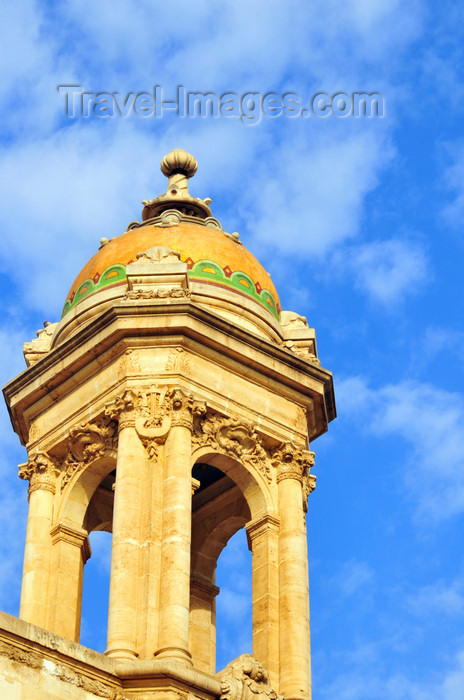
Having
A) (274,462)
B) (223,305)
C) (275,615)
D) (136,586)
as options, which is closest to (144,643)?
(136,586)

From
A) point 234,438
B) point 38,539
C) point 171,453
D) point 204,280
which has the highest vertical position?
point 204,280

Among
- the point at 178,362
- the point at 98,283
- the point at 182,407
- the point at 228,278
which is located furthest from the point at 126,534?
the point at 228,278

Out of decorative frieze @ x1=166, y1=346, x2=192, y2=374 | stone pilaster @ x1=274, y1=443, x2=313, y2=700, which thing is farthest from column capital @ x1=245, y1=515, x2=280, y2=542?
decorative frieze @ x1=166, y1=346, x2=192, y2=374

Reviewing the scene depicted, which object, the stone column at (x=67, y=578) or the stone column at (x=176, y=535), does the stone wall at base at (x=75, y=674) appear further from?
the stone column at (x=67, y=578)

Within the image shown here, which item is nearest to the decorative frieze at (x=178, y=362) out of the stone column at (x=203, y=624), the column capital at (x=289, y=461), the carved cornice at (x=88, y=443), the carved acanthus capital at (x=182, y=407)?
the carved acanthus capital at (x=182, y=407)

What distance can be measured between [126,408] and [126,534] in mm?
2906

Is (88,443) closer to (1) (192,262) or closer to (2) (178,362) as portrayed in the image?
(2) (178,362)

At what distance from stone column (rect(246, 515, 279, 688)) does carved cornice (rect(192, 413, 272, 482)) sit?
3.92 ft

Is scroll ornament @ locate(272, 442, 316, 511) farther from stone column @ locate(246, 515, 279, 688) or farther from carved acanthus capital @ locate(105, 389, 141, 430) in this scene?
carved acanthus capital @ locate(105, 389, 141, 430)

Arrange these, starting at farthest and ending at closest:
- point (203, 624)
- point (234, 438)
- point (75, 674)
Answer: point (203, 624) → point (234, 438) → point (75, 674)

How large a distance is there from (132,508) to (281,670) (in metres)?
4.05

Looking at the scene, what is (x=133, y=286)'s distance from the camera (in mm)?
37156

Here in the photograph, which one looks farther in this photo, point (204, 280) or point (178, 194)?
point (178, 194)

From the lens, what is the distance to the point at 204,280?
38750 millimetres
